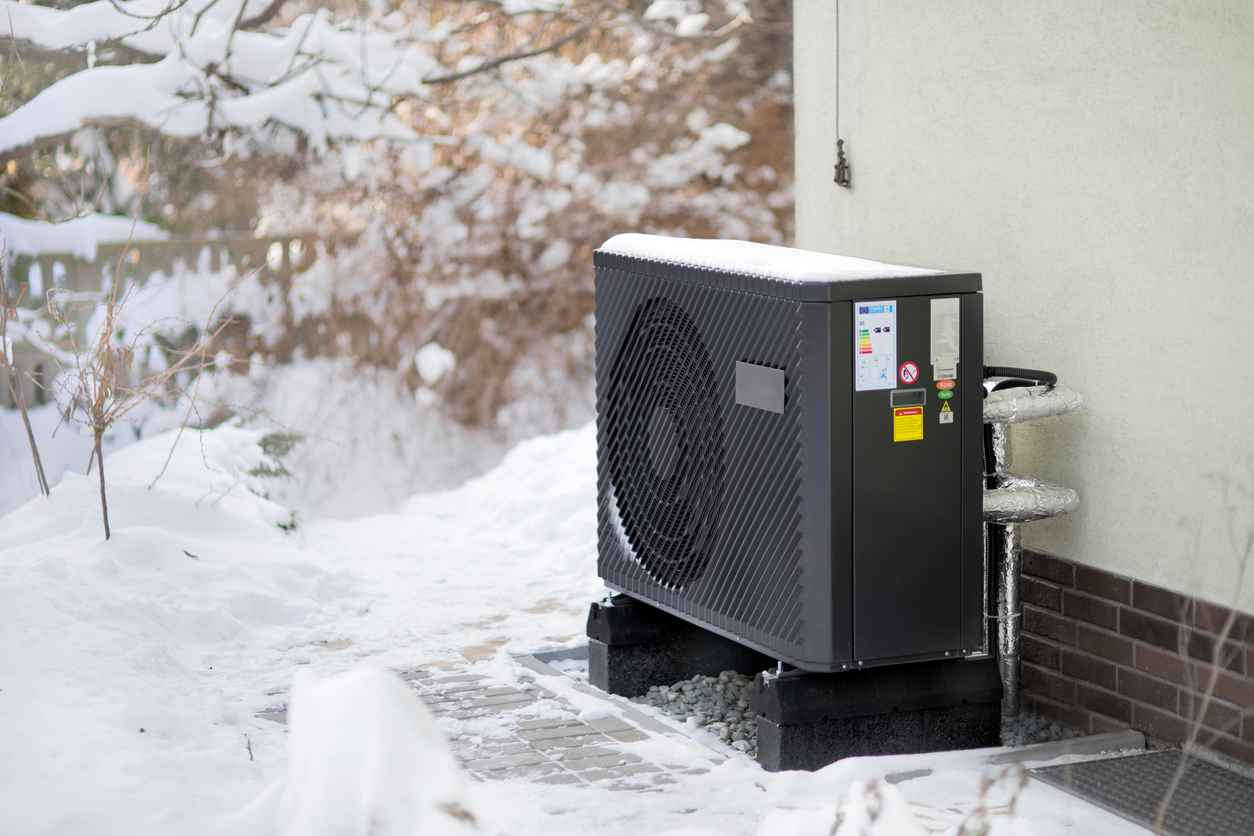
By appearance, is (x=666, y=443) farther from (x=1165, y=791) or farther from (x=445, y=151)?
(x=445, y=151)

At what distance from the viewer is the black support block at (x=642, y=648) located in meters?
4.91

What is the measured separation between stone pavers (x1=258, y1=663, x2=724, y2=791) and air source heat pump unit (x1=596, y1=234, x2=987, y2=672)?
0.40 meters

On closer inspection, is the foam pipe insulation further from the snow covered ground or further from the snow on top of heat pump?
the snow on top of heat pump

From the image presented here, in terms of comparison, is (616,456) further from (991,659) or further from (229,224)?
(229,224)

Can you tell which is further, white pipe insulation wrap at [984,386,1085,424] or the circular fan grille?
the circular fan grille

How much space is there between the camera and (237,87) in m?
9.53

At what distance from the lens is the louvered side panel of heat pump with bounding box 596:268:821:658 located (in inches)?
160

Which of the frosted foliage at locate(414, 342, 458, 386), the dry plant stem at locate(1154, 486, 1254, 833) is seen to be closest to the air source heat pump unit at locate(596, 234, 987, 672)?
the dry plant stem at locate(1154, 486, 1254, 833)

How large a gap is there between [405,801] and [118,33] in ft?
22.3

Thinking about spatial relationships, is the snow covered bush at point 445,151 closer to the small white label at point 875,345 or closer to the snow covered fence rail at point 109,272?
the snow covered fence rail at point 109,272

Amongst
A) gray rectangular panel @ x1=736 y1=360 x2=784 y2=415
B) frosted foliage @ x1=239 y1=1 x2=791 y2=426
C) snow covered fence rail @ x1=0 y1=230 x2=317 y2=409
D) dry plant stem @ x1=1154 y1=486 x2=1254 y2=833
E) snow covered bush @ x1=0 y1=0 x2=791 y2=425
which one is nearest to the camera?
dry plant stem @ x1=1154 y1=486 x2=1254 y2=833

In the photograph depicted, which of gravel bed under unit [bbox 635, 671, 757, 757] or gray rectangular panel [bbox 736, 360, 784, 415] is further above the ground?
gray rectangular panel [bbox 736, 360, 784, 415]

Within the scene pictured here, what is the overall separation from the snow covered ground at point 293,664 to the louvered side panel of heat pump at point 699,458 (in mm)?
457

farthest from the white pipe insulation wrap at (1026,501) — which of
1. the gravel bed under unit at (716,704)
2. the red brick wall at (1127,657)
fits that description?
the gravel bed under unit at (716,704)
